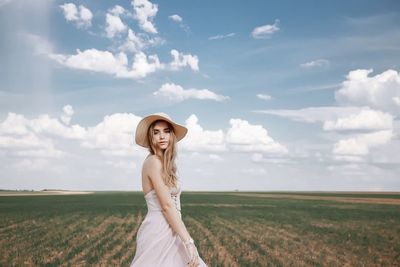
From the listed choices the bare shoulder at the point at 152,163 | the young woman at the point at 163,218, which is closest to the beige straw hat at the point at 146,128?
the young woman at the point at 163,218

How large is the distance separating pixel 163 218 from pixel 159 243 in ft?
0.59

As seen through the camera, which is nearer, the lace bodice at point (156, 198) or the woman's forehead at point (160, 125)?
the lace bodice at point (156, 198)

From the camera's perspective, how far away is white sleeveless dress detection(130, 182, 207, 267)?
3.44 meters

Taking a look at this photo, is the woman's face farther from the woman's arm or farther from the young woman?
the woman's arm

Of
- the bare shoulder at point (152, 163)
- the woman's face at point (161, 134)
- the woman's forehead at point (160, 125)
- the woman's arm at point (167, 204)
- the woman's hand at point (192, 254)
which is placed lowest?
the woman's hand at point (192, 254)

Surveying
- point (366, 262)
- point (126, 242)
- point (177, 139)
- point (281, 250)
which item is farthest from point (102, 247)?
point (177, 139)

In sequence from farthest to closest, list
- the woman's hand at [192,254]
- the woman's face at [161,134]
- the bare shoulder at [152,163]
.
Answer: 1. the woman's face at [161,134]
2. the bare shoulder at [152,163]
3. the woman's hand at [192,254]

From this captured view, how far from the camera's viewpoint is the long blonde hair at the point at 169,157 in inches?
134

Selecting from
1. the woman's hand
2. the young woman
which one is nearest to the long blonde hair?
the young woman

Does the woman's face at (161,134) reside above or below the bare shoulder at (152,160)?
above

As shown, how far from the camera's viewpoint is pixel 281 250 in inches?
558

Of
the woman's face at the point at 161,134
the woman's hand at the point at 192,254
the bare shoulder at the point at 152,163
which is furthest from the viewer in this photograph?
the woman's face at the point at 161,134

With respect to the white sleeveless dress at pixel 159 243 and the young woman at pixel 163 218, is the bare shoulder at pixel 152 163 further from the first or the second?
the white sleeveless dress at pixel 159 243

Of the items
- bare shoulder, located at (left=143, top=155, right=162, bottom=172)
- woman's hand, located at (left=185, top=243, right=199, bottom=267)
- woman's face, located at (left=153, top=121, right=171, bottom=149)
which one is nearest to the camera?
woman's hand, located at (left=185, top=243, right=199, bottom=267)
